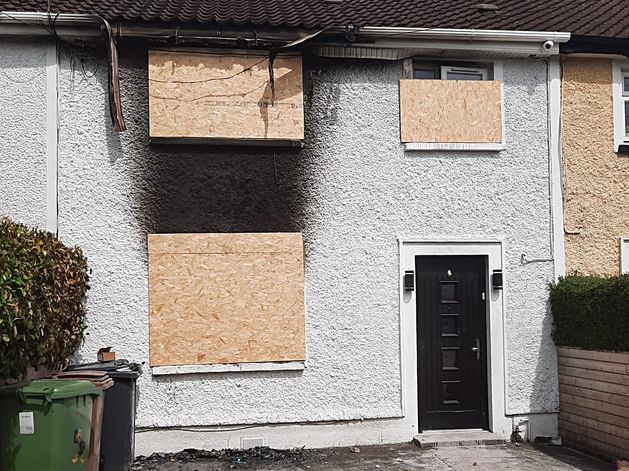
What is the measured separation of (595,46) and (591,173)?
167 cm

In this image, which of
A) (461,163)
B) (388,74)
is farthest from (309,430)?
(388,74)

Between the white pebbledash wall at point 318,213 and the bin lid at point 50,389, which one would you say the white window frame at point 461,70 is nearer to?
the white pebbledash wall at point 318,213

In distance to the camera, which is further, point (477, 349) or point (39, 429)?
point (477, 349)

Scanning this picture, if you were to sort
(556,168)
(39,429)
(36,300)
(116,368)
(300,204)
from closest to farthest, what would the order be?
(39,429) → (36,300) → (116,368) → (300,204) → (556,168)

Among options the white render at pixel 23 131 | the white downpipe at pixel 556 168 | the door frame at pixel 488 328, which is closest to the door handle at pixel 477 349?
the door frame at pixel 488 328

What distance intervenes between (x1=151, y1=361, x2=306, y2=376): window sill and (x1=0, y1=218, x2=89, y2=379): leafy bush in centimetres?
104

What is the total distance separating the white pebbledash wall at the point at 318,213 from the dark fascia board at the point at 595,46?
38cm

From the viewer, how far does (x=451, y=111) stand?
973cm

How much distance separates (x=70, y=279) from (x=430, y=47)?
17.0 ft

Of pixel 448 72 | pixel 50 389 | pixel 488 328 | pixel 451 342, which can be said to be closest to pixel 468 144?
pixel 448 72

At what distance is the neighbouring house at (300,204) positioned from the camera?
9000 millimetres

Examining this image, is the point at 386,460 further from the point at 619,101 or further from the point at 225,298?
the point at 619,101

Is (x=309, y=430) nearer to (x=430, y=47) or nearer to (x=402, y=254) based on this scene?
(x=402, y=254)

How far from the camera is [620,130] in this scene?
10133mm
